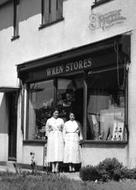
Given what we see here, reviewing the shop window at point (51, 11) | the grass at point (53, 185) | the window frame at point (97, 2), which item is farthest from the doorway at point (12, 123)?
the grass at point (53, 185)

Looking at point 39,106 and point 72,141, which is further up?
point 39,106

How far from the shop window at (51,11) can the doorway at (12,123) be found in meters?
3.43

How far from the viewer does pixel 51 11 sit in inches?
719

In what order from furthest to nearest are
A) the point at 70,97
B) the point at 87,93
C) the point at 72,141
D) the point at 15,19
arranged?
the point at 15,19
the point at 70,97
the point at 87,93
the point at 72,141

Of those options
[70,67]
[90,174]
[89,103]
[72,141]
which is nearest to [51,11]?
[70,67]

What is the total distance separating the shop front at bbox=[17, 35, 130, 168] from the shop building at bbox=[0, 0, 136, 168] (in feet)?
0.09

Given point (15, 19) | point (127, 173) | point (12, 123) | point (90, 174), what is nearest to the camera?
point (127, 173)

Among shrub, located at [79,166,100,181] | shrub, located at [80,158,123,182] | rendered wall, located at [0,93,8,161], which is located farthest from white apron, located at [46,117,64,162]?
rendered wall, located at [0,93,8,161]

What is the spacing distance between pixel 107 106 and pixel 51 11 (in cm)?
475

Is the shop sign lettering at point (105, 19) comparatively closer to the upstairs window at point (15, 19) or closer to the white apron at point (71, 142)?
the white apron at point (71, 142)

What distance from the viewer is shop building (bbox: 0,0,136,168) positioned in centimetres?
1412

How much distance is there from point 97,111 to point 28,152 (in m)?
4.07

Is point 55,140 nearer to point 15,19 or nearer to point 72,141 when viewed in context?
point 72,141

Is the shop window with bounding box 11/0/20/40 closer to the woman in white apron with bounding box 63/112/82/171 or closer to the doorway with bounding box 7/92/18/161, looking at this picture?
the doorway with bounding box 7/92/18/161
